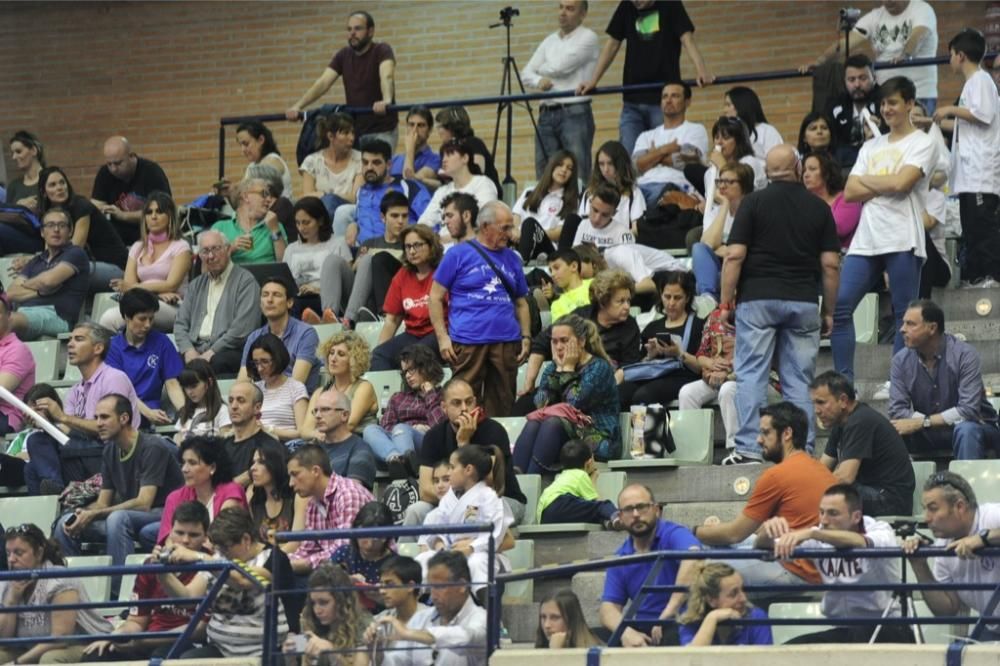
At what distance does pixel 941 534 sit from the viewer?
332 inches

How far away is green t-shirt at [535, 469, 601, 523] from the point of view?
10.4 metres

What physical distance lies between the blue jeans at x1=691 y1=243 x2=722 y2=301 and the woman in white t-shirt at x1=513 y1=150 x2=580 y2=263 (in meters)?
1.35

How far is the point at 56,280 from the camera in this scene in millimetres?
14148

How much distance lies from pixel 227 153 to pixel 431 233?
21.0ft

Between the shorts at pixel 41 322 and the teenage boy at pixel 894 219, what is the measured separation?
5311mm

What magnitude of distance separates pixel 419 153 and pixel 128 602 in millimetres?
6452

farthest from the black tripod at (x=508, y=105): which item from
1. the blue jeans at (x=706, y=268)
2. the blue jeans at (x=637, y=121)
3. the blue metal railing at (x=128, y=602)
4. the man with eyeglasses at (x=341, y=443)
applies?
the blue metal railing at (x=128, y=602)

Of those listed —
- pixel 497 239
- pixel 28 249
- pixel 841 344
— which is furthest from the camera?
pixel 28 249

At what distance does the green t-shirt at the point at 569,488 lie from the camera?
34.3 feet

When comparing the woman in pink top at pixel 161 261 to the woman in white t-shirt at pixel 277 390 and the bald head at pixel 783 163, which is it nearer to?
the woman in white t-shirt at pixel 277 390

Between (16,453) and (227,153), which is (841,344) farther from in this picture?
(227,153)

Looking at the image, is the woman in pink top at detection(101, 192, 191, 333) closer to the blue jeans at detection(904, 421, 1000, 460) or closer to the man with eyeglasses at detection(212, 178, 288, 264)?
the man with eyeglasses at detection(212, 178, 288, 264)

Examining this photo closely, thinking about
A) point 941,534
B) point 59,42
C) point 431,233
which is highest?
point 59,42

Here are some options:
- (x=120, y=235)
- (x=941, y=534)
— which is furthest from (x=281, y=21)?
(x=941, y=534)
